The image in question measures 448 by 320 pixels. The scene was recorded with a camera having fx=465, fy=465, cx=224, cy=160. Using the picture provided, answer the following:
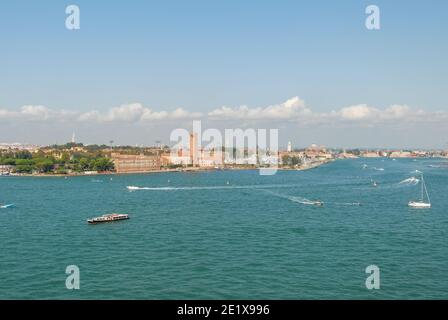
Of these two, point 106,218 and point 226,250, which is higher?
point 106,218

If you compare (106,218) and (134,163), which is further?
(134,163)

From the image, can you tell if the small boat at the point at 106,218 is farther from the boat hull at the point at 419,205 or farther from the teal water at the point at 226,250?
the boat hull at the point at 419,205

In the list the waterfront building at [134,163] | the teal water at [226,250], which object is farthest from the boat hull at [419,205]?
the waterfront building at [134,163]
